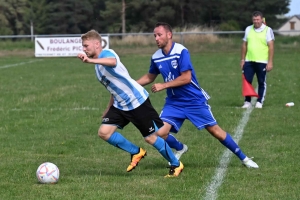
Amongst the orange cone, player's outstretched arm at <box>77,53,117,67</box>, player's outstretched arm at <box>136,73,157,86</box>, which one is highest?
player's outstretched arm at <box>77,53,117,67</box>

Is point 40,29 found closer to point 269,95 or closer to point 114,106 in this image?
point 269,95

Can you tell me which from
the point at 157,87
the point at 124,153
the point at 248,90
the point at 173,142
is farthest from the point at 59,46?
the point at 157,87

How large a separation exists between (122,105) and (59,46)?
27.7m

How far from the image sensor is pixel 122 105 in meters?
6.99

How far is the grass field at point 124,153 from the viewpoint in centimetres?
633

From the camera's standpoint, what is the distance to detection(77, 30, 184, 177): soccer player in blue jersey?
265 inches

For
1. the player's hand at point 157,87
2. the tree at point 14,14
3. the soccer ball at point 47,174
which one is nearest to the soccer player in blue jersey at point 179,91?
the player's hand at point 157,87

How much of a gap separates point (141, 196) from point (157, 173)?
1174mm

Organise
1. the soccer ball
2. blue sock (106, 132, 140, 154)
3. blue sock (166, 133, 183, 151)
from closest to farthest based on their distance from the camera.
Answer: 1. the soccer ball
2. blue sock (106, 132, 140, 154)
3. blue sock (166, 133, 183, 151)

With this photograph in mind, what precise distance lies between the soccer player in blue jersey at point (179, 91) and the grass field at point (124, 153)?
1.47 feet

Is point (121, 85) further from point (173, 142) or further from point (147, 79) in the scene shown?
point (173, 142)

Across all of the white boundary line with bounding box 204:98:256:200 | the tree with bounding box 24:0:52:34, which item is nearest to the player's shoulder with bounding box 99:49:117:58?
the white boundary line with bounding box 204:98:256:200

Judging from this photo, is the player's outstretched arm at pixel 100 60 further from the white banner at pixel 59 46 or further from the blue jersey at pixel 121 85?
the white banner at pixel 59 46

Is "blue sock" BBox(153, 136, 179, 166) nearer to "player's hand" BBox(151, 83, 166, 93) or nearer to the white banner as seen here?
"player's hand" BBox(151, 83, 166, 93)
